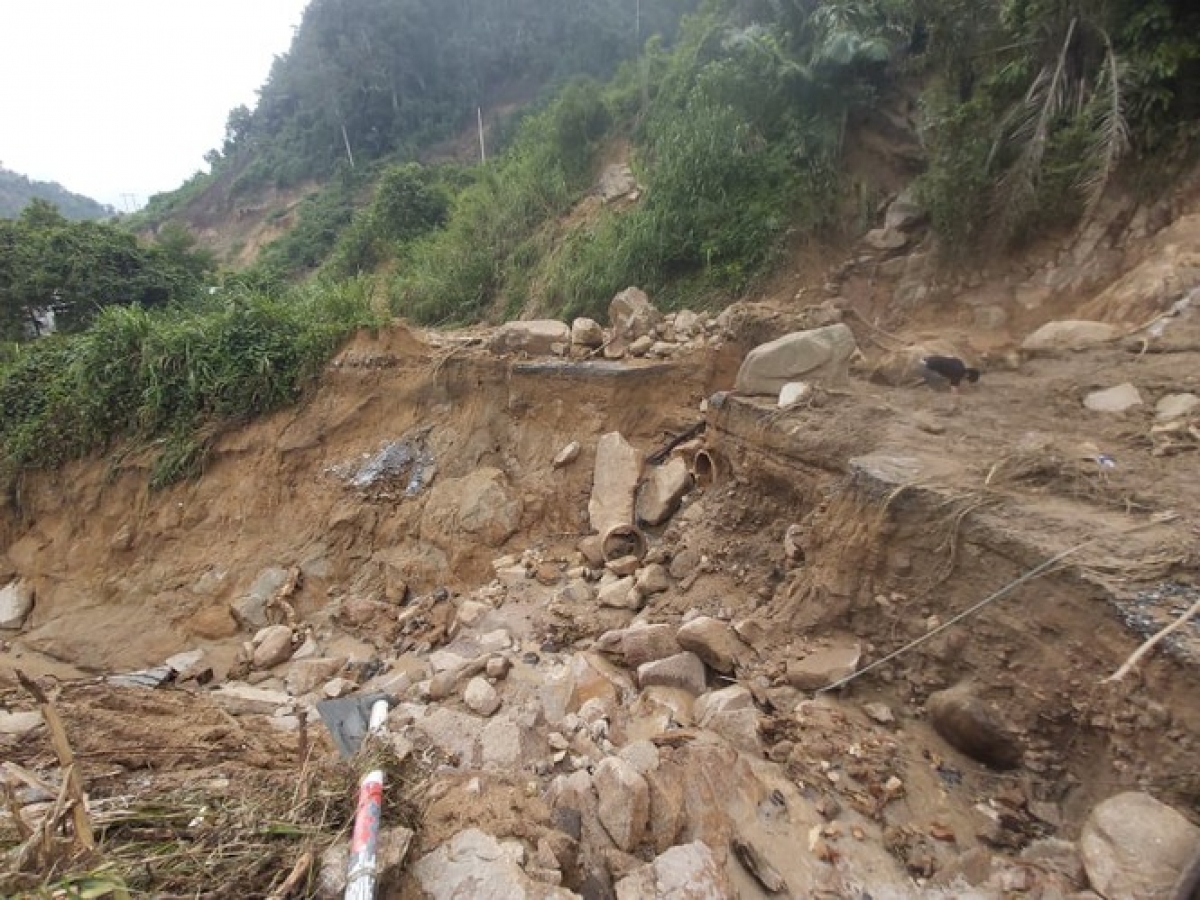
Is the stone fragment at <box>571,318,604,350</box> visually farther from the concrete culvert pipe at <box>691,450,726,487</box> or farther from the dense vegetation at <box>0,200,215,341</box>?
the dense vegetation at <box>0,200,215,341</box>

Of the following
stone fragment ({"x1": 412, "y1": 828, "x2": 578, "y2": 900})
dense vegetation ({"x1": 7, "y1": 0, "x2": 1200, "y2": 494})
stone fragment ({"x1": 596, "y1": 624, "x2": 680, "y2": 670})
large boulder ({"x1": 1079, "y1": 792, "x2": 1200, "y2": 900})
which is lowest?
stone fragment ({"x1": 596, "y1": 624, "x2": 680, "y2": 670})

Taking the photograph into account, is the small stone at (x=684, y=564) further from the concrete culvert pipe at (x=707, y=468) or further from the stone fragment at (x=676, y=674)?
the stone fragment at (x=676, y=674)

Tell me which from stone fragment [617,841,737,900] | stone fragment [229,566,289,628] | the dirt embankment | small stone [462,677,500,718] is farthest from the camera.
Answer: stone fragment [229,566,289,628]

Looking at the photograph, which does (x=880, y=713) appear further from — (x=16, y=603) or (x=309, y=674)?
(x=16, y=603)

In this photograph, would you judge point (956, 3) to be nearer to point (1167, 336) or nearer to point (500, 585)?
point (1167, 336)

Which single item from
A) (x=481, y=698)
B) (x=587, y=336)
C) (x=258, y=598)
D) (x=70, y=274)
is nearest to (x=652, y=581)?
(x=481, y=698)

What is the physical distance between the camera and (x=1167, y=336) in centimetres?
371

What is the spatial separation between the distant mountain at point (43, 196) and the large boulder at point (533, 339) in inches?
2675

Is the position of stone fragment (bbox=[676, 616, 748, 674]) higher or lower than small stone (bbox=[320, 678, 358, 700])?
higher

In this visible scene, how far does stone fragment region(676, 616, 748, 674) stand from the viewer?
9.53 feet

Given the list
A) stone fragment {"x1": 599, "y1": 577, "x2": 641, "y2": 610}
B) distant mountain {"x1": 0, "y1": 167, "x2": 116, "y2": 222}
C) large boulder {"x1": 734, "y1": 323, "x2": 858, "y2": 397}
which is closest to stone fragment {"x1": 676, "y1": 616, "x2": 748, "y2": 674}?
stone fragment {"x1": 599, "y1": 577, "x2": 641, "y2": 610}

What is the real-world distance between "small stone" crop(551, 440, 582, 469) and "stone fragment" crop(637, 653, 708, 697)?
7.27 feet

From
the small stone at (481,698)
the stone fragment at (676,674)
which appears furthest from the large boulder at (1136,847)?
the small stone at (481,698)

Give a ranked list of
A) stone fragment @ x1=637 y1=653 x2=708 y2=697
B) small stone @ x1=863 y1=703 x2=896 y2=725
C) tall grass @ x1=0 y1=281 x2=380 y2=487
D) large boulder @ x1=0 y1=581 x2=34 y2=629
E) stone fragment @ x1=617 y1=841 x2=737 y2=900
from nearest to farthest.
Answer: stone fragment @ x1=617 y1=841 x2=737 y2=900, small stone @ x1=863 y1=703 x2=896 y2=725, stone fragment @ x1=637 y1=653 x2=708 y2=697, large boulder @ x1=0 y1=581 x2=34 y2=629, tall grass @ x1=0 y1=281 x2=380 y2=487
